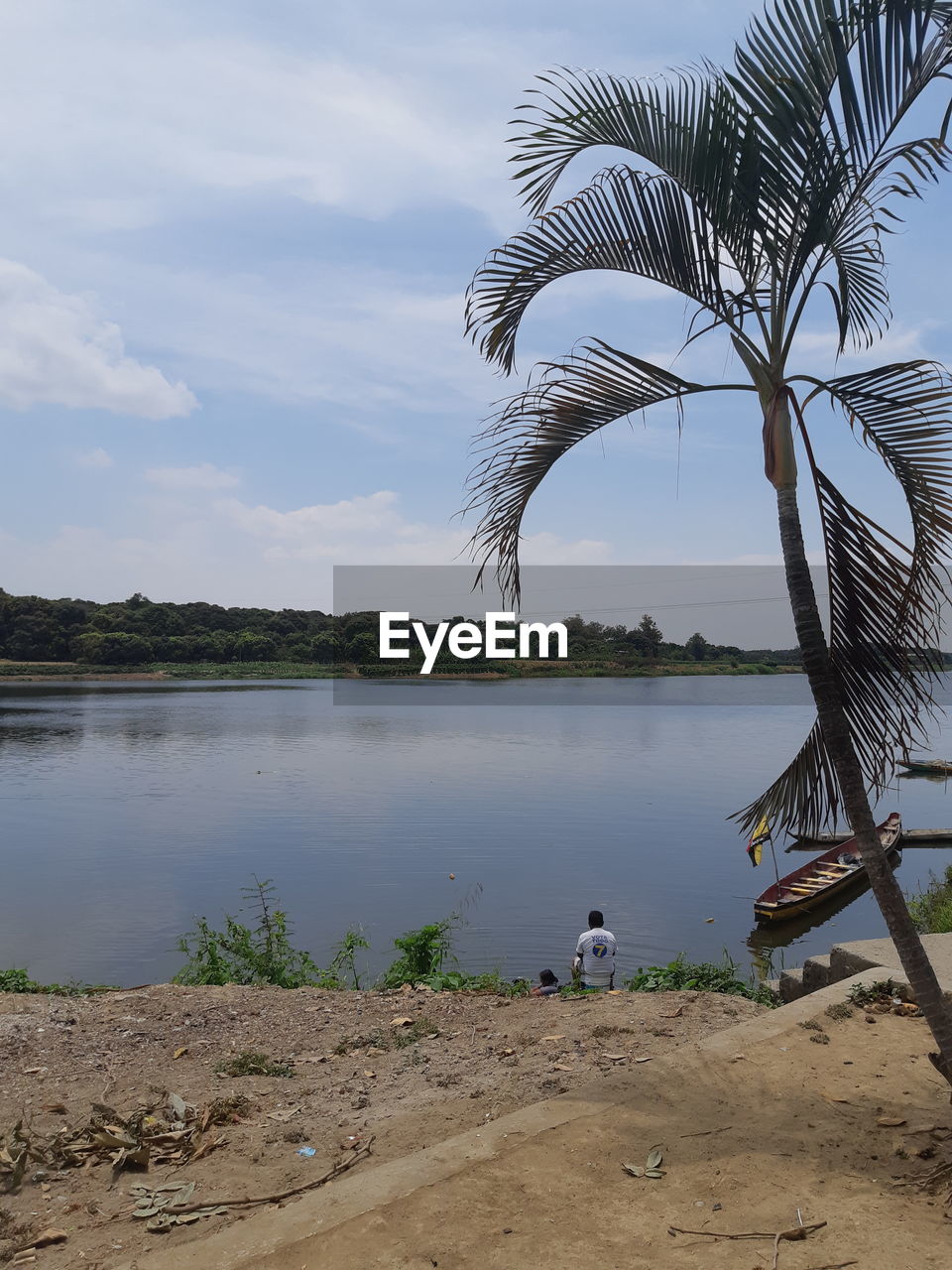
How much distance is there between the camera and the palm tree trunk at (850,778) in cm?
388

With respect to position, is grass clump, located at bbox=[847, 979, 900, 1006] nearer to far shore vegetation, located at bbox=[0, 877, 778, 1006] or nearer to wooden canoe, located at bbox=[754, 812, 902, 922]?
far shore vegetation, located at bbox=[0, 877, 778, 1006]

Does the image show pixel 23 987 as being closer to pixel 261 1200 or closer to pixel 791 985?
pixel 261 1200

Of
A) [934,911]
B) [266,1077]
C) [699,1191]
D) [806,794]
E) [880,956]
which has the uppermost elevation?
[806,794]

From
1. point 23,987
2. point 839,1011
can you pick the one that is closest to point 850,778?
point 839,1011

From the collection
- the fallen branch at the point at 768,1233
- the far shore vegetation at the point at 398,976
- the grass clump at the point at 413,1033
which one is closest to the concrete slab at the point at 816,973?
the far shore vegetation at the point at 398,976

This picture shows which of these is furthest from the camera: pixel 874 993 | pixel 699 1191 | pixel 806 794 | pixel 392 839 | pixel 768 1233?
pixel 392 839

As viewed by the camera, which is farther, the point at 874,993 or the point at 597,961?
the point at 597,961

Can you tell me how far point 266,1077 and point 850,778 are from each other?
372cm

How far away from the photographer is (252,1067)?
18.3ft

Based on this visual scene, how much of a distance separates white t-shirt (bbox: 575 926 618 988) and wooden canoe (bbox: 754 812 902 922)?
7.88 m

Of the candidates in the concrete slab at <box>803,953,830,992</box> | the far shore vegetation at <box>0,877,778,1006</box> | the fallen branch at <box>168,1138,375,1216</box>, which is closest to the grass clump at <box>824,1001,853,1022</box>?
the far shore vegetation at <box>0,877,778,1006</box>

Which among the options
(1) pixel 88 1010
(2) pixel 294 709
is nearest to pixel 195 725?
(2) pixel 294 709

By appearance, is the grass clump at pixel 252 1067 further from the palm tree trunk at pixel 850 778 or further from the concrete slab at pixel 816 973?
the concrete slab at pixel 816 973

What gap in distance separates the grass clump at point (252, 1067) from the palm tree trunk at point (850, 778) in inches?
140
